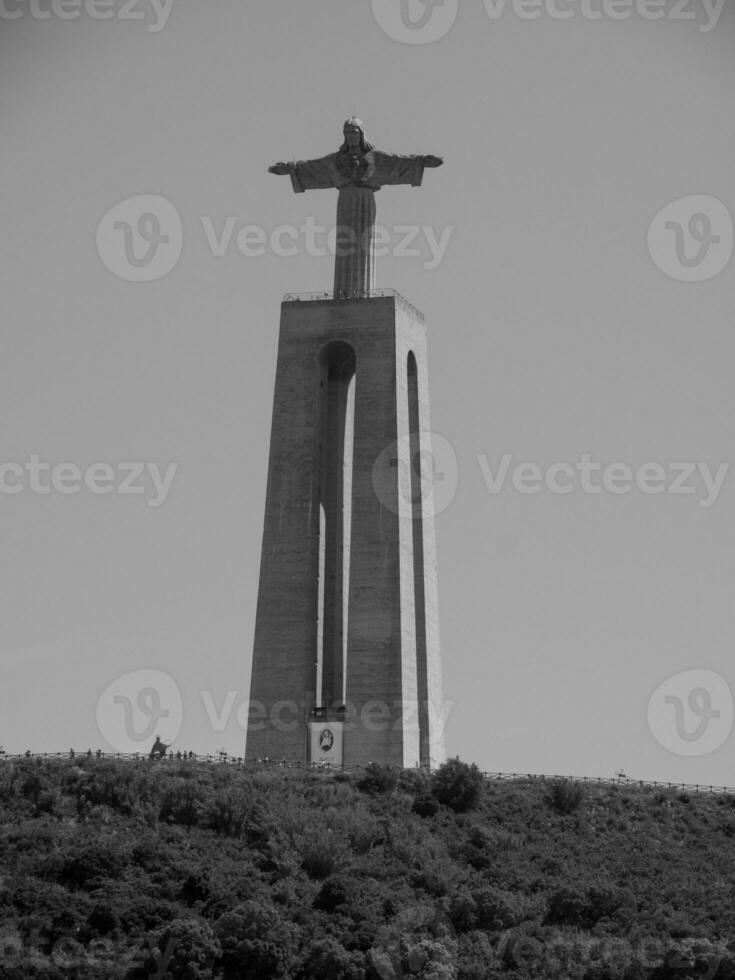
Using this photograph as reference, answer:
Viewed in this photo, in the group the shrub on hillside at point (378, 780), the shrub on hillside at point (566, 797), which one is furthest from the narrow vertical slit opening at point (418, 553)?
the shrub on hillside at point (566, 797)

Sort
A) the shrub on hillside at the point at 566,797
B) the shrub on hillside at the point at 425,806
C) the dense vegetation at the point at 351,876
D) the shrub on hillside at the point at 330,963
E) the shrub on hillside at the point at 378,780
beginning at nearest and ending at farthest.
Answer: the shrub on hillside at the point at 330,963
the dense vegetation at the point at 351,876
the shrub on hillside at the point at 425,806
the shrub on hillside at the point at 378,780
the shrub on hillside at the point at 566,797

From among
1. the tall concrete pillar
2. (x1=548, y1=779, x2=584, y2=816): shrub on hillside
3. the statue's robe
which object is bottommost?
(x1=548, y1=779, x2=584, y2=816): shrub on hillside

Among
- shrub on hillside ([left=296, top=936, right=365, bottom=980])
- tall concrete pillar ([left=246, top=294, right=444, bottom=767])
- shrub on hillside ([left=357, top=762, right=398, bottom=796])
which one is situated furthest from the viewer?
tall concrete pillar ([left=246, top=294, right=444, bottom=767])

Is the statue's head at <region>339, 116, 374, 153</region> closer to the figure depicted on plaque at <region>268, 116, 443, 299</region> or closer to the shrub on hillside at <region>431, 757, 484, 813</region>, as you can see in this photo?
the figure depicted on plaque at <region>268, 116, 443, 299</region>

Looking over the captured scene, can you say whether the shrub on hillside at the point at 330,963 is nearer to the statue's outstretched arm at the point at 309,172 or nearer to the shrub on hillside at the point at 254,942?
the shrub on hillside at the point at 254,942

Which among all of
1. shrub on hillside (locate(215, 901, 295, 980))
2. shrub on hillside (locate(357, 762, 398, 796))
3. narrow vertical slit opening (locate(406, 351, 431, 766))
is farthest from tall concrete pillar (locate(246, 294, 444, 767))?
shrub on hillside (locate(215, 901, 295, 980))

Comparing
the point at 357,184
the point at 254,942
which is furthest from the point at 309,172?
the point at 254,942

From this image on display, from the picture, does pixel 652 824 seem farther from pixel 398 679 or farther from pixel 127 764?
pixel 127 764
